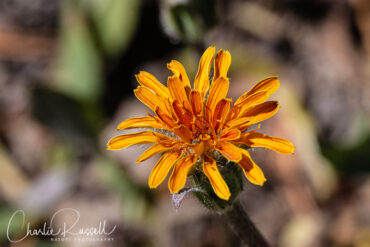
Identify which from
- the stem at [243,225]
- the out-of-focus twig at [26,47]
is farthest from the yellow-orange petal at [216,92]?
the out-of-focus twig at [26,47]

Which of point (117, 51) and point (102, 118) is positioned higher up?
point (117, 51)

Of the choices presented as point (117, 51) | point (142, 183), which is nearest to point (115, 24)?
point (117, 51)

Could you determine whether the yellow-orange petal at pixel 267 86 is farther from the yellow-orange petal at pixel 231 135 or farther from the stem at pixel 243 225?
the stem at pixel 243 225

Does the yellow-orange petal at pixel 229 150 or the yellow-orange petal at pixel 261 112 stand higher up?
the yellow-orange petal at pixel 261 112

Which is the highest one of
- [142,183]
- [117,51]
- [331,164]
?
[117,51]

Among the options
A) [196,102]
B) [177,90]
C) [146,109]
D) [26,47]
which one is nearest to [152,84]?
[177,90]

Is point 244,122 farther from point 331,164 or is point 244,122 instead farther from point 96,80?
point 96,80
